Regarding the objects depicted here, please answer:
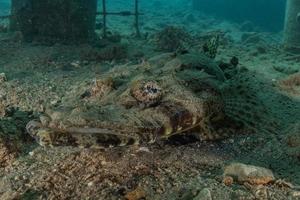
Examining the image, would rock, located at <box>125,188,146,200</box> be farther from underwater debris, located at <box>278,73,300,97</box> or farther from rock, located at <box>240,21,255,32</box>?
rock, located at <box>240,21,255,32</box>

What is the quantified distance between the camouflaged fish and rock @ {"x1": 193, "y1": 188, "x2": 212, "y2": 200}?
25.1 inches

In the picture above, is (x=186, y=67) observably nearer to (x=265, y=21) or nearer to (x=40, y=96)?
(x=40, y=96)

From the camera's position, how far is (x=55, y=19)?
10625 millimetres

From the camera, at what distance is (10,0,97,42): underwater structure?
34.7ft

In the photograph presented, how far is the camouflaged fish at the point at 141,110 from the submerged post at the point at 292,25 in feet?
32.3

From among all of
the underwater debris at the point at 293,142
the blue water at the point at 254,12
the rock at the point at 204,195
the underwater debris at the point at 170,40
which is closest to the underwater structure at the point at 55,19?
the underwater debris at the point at 170,40

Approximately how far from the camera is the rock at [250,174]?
3.20 m

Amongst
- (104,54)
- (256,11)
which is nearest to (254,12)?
(256,11)

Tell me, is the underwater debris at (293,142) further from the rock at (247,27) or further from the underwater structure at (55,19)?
the rock at (247,27)

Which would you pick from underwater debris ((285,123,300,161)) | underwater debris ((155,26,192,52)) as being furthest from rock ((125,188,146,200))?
underwater debris ((155,26,192,52))

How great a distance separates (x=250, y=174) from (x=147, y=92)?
1224mm

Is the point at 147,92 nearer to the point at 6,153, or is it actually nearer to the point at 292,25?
the point at 6,153

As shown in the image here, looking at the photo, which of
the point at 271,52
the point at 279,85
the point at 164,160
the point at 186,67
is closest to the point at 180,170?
the point at 164,160

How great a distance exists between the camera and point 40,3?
34.8 feet
